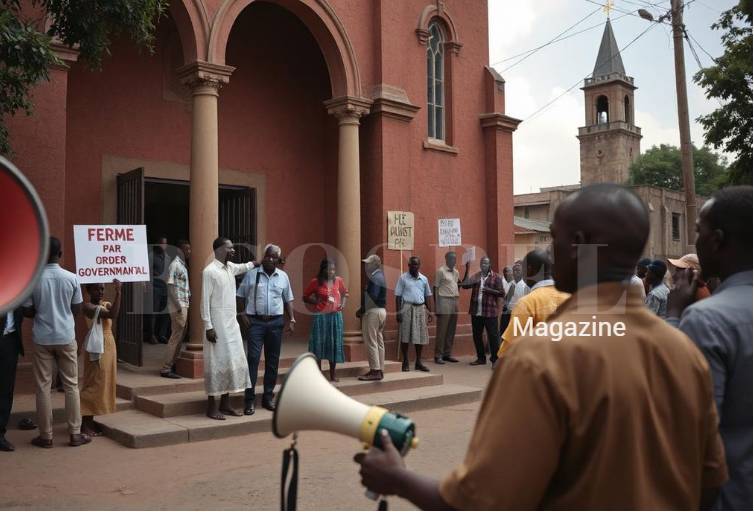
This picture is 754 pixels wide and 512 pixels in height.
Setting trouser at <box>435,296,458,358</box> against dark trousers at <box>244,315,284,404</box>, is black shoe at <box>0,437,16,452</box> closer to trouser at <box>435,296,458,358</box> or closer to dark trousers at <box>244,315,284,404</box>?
dark trousers at <box>244,315,284,404</box>

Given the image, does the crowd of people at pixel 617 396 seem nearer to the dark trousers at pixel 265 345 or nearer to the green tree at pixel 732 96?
the dark trousers at pixel 265 345

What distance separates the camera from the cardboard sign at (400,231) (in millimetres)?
12148

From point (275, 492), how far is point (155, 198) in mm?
11282

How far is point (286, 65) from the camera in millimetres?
13055

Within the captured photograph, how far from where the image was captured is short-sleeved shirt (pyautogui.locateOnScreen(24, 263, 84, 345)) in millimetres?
6613

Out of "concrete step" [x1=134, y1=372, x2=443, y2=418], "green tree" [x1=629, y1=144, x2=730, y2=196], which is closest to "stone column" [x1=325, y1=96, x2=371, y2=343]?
"concrete step" [x1=134, y1=372, x2=443, y2=418]

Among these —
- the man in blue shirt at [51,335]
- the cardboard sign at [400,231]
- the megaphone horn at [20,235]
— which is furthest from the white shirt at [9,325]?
the cardboard sign at [400,231]

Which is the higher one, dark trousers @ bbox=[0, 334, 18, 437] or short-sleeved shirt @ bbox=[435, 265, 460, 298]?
short-sleeved shirt @ bbox=[435, 265, 460, 298]

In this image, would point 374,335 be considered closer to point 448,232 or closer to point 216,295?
point 216,295

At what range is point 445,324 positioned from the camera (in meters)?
12.7

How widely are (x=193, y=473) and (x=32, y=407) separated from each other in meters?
2.73

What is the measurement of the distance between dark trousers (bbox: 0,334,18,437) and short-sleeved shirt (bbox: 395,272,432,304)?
610 cm

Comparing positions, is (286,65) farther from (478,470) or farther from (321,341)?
(478,470)

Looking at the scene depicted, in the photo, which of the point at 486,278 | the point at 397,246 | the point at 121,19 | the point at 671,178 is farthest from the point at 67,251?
the point at 671,178
